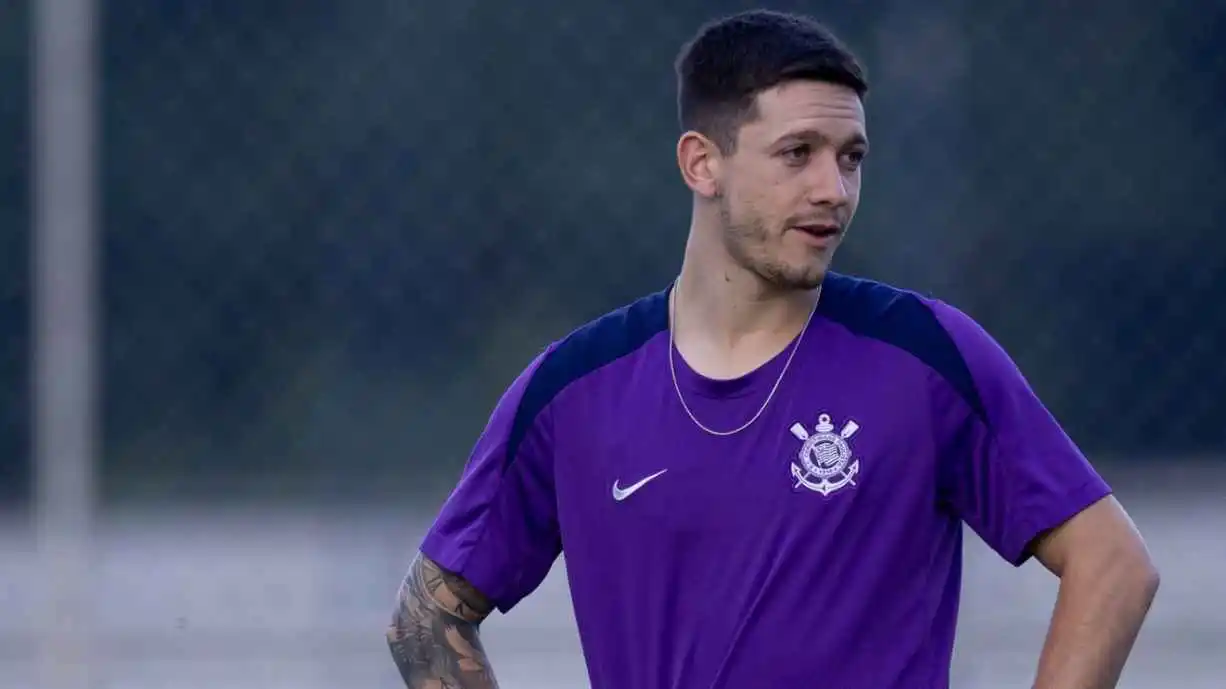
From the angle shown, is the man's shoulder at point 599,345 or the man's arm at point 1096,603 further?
the man's shoulder at point 599,345

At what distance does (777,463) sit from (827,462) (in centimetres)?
6

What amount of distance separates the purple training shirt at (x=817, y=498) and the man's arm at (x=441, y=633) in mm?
209

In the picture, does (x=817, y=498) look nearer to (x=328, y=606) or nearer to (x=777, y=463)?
(x=777, y=463)

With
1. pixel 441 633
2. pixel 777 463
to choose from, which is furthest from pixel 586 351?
pixel 441 633

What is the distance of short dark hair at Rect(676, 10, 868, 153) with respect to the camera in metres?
2.41

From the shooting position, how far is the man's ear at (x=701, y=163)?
2.51m

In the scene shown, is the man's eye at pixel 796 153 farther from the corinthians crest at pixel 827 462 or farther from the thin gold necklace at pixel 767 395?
the corinthians crest at pixel 827 462

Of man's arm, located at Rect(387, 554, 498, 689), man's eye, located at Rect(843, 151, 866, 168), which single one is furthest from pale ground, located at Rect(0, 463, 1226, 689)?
man's eye, located at Rect(843, 151, 866, 168)

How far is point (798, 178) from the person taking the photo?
238cm

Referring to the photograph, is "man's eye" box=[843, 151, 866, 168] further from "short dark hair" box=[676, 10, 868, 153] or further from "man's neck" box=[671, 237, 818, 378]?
"man's neck" box=[671, 237, 818, 378]

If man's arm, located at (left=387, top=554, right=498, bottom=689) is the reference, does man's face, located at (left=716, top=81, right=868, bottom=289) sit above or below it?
above

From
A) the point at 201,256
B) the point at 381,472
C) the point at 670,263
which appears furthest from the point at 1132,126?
the point at 201,256

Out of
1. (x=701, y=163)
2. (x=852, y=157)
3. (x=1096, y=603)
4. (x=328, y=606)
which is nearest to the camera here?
(x=1096, y=603)

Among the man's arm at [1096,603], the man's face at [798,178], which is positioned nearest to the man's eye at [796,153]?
the man's face at [798,178]
